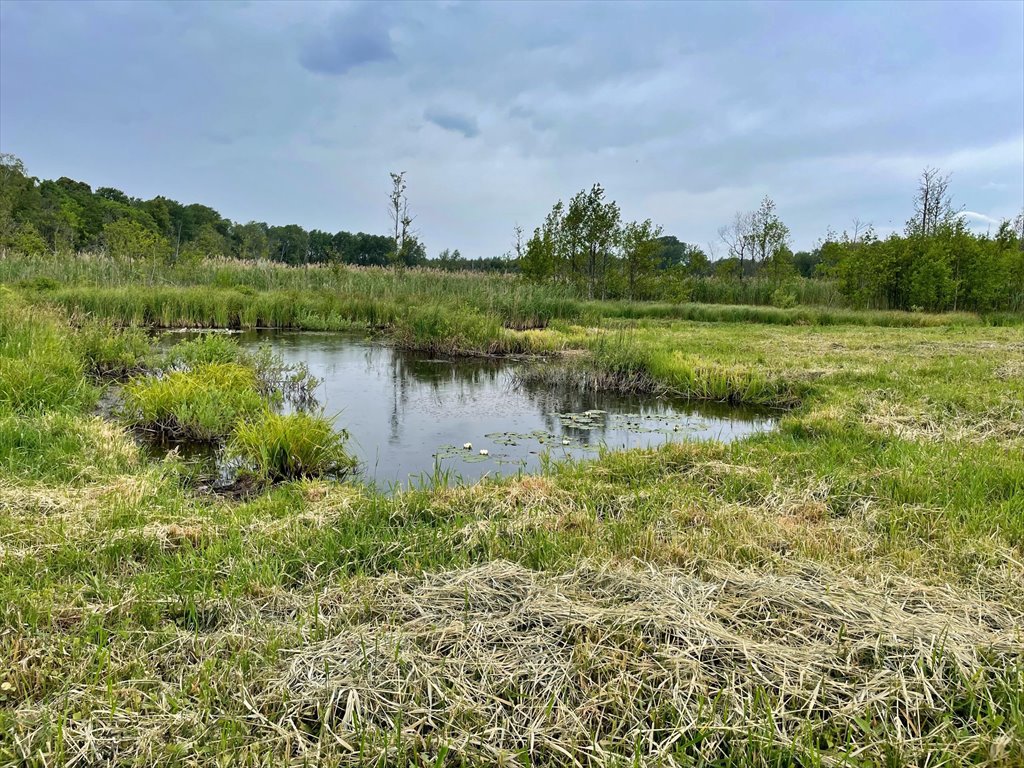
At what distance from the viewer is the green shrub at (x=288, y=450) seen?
4473 millimetres

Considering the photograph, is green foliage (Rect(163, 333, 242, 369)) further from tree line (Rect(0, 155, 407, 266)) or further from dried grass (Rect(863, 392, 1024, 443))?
tree line (Rect(0, 155, 407, 266))

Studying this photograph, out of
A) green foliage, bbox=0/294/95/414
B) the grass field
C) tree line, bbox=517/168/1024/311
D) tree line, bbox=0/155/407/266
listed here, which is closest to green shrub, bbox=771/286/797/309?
tree line, bbox=517/168/1024/311

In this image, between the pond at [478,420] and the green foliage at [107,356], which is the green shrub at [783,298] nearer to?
the pond at [478,420]

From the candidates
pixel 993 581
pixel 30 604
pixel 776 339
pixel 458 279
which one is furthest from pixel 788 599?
pixel 458 279

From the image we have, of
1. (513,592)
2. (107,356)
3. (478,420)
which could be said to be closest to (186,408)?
(478,420)

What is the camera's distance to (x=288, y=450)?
14.8 feet

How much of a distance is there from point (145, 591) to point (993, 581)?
3.36 metres

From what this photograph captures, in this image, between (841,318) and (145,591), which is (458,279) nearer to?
(841,318)

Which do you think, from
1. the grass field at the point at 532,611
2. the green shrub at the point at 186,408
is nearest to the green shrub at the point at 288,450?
the grass field at the point at 532,611

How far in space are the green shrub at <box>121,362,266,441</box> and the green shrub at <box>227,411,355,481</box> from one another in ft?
2.53

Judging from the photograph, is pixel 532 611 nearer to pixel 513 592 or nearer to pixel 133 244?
pixel 513 592

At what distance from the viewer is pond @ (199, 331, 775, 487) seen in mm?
4941

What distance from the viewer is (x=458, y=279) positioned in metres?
19.5

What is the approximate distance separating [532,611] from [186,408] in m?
4.65
